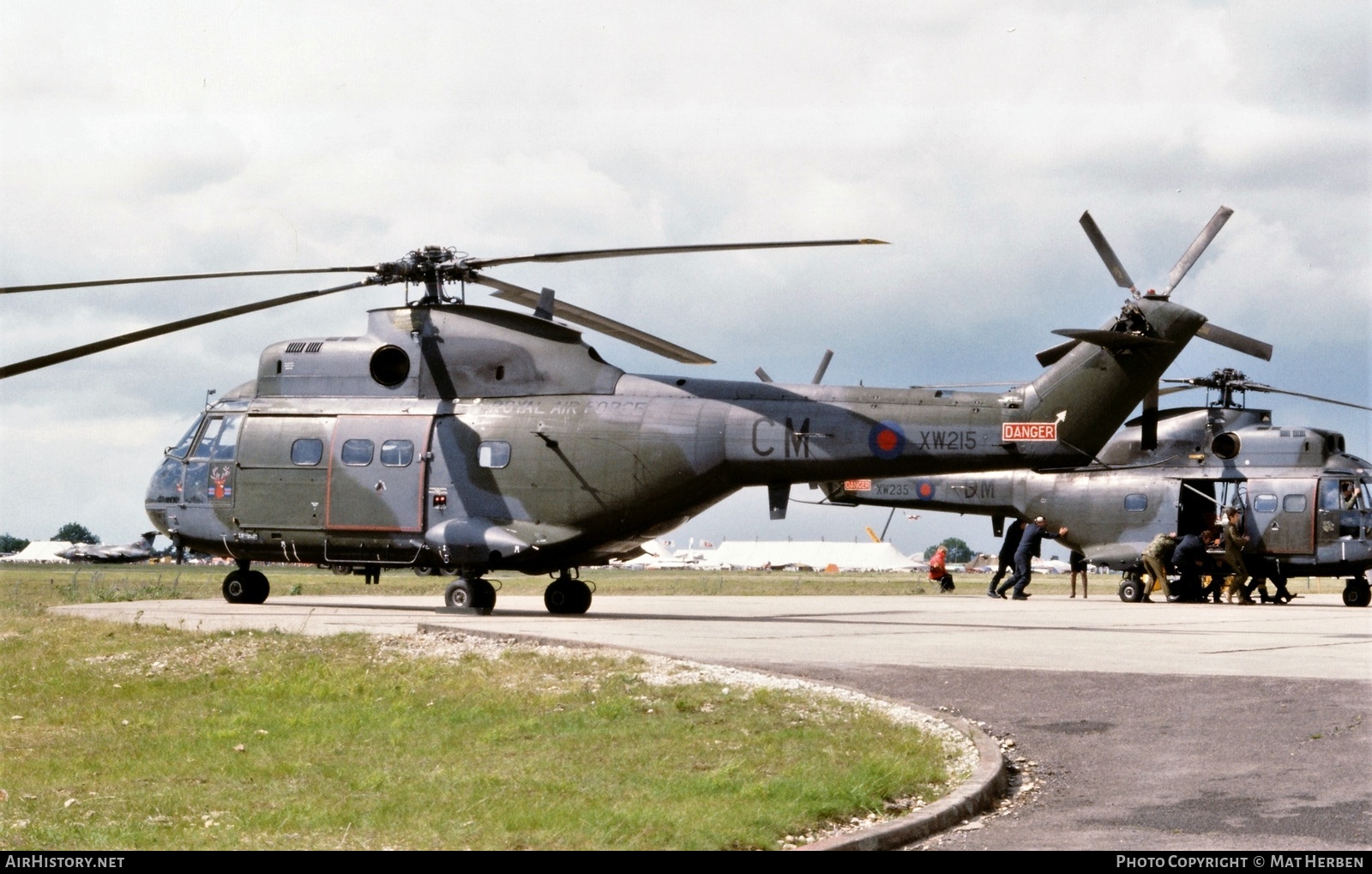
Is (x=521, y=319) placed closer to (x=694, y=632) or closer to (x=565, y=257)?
(x=565, y=257)

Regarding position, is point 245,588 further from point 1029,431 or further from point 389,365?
point 1029,431

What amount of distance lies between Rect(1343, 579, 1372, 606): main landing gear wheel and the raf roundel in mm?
15799

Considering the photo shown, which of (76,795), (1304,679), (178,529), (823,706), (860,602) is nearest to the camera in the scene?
(76,795)

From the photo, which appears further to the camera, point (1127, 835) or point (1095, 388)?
point (1095, 388)

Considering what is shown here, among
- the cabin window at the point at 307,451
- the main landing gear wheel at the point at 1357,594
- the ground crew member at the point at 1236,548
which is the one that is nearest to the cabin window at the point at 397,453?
the cabin window at the point at 307,451

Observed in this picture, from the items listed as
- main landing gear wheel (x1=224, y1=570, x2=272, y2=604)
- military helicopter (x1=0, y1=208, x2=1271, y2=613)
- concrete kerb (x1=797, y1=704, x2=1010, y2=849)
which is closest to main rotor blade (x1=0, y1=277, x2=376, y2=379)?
military helicopter (x1=0, y1=208, x2=1271, y2=613)

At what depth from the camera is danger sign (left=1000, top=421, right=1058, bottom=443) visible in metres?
19.5

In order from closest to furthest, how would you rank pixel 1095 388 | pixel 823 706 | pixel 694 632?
1. pixel 823 706
2. pixel 694 632
3. pixel 1095 388

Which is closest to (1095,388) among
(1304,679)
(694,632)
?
(694,632)

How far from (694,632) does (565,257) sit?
5162mm

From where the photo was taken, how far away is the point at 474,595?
21734 millimetres

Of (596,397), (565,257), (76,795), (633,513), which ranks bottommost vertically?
(76,795)

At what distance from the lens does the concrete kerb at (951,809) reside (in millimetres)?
7062

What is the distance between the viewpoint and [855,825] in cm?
748
